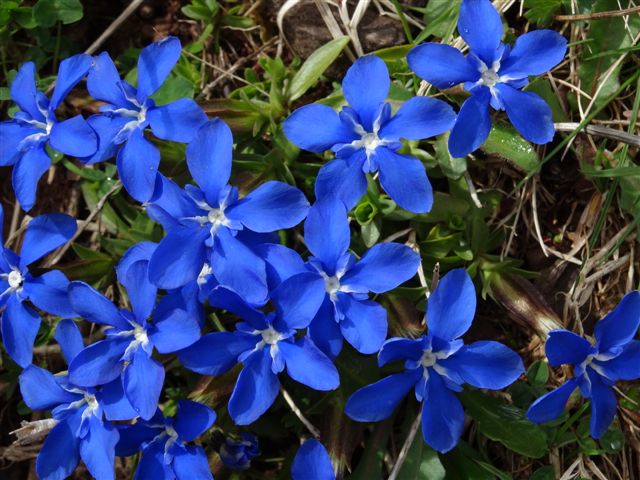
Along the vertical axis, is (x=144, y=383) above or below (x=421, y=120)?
below

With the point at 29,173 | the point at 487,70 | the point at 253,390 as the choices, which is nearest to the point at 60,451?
the point at 253,390

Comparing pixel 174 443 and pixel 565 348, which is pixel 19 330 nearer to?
pixel 174 443

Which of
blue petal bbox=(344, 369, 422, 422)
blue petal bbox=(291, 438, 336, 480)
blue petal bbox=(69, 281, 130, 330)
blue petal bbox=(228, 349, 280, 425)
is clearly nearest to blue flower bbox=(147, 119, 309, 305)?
blue petal bbox=(228, 349, 280, 425)

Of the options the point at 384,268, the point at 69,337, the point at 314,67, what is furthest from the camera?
the point at 314,67

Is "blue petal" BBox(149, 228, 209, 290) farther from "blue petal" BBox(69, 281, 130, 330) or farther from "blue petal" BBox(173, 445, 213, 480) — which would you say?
"blue petal" BBox(173, 445, 213, 480)

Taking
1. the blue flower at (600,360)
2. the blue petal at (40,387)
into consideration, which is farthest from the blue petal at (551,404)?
the blue petal at (40,387)

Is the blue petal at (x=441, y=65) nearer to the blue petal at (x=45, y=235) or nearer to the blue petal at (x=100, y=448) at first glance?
the blue petal at (x=45, y=235)
